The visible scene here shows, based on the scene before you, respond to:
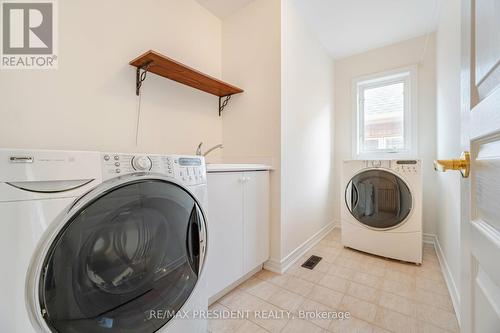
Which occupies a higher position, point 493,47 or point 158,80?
point 158,80

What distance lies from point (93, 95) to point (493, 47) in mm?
1684

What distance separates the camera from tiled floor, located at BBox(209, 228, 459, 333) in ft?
3.67

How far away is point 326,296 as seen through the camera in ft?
4.47

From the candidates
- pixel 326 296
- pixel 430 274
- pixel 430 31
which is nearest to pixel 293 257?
pixel 326 296

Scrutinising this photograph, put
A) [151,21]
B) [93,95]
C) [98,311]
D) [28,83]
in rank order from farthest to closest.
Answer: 1. [151,21]
2. [93,95]
3. [28,83]
4. [98,311]

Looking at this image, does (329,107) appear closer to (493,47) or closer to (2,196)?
(493,47)

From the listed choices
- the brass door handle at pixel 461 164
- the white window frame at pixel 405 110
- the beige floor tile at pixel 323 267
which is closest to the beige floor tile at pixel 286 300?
the beige floor tile at pixel 323 267

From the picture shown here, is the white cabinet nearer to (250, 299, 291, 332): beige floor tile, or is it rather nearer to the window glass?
(250, 299, 291, 332): beige floor tile

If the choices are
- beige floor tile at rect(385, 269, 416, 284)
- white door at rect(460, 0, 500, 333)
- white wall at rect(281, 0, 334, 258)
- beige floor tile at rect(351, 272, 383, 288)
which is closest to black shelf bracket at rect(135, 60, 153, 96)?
white wall at rect(281, 0, 334, 258)

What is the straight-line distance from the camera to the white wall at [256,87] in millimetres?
1686

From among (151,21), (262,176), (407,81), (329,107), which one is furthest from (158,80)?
(407,81)

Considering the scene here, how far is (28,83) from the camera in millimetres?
1025

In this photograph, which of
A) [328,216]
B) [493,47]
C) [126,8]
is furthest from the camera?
[328,216]

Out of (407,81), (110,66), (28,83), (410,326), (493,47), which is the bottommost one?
(410,326)
